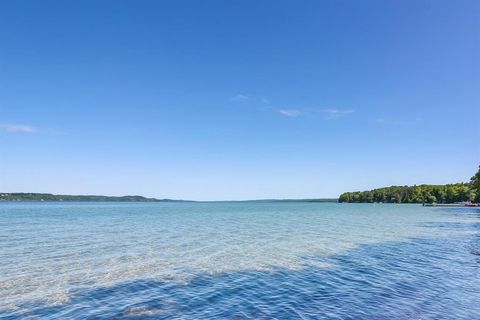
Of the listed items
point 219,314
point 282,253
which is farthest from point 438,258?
point 219,314

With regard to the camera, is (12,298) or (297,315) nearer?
(297,315)

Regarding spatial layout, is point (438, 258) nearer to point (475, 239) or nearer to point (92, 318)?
point (475, 239)

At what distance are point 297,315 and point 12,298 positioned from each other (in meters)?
13.6

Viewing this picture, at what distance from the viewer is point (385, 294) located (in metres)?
18.2

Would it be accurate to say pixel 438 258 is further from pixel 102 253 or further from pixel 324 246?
pixel 102 253

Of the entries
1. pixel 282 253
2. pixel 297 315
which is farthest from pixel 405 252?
pixel 297 315

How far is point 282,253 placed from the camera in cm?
3173

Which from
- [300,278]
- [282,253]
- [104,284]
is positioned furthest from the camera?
[282,253]

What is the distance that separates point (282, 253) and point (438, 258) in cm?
1292

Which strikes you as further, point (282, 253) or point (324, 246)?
point (324, 246)

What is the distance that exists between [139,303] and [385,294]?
12185mm

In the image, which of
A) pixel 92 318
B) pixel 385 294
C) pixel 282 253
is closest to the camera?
pixel 92 318

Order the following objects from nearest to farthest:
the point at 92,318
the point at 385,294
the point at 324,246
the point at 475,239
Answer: the point at 92,318
the point at 385,294
the point at 324,246
the point at 475,239

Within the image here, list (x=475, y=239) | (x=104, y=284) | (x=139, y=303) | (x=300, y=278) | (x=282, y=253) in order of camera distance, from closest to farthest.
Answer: (x=139, y=303)
(x=104, y=284)
(x=300, y=278)
(x=282, y=253)
(x=475, y=239)
